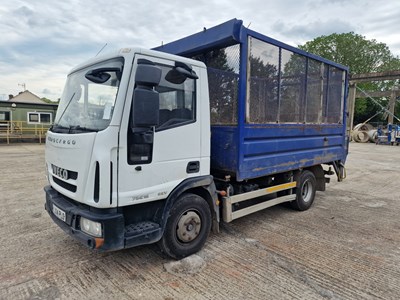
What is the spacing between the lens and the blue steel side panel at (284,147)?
3814 mm

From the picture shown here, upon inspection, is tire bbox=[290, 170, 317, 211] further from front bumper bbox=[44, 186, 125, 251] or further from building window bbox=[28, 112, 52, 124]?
building window bbox=[28, 112, 52, 124]

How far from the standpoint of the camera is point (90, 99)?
3062 millimetres

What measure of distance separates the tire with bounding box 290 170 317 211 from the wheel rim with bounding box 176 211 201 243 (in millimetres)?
2587

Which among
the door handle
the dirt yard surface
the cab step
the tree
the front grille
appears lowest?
the dirt yard surface

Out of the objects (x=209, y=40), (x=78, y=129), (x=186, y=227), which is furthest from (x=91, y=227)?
(x=209, y=40)

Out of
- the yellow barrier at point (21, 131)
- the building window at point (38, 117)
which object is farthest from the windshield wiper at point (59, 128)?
the building window at point (38, 117)

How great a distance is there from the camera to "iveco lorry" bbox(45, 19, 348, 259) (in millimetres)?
2650

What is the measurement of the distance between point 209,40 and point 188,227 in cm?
244

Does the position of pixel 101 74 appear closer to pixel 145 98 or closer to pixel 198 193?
pixel 145 98

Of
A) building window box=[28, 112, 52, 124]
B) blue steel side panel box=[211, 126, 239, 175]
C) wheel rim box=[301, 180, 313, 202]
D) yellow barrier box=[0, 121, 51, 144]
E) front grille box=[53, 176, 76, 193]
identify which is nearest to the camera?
front grille box=[53, 176, 76, 193]

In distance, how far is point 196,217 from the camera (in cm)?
343

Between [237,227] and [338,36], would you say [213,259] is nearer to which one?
[237,227]

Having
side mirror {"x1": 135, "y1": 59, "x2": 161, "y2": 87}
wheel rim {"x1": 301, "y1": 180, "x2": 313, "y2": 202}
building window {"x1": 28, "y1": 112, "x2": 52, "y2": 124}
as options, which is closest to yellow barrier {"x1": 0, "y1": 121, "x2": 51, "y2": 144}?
building window {"x1": 28, "y1": 112, "x2": 52, "y2": 124}

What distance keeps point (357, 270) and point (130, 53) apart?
3481 mm
